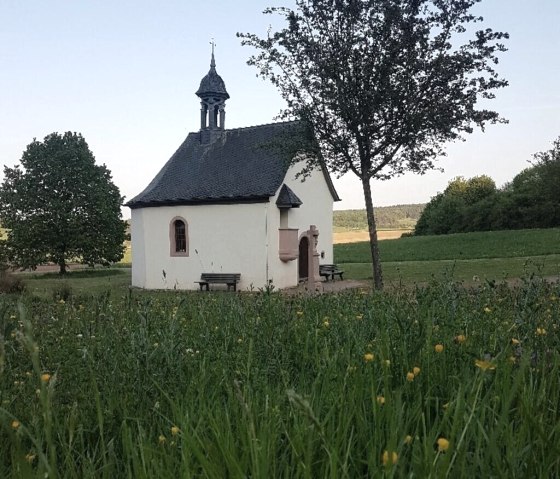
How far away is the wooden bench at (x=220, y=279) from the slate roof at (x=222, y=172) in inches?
132

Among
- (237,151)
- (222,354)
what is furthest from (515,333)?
(237,151)

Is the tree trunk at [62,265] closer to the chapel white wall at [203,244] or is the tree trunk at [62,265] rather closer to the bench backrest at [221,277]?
the chapel white wall at [203,244]

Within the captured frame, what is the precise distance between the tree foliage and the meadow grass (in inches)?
2223

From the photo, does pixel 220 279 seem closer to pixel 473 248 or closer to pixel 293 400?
pixel 293 400

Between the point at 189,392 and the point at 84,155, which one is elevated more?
the point at 84,155

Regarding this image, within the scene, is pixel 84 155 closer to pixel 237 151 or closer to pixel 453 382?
pixel 237 151

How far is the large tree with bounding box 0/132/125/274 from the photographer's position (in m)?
34.2

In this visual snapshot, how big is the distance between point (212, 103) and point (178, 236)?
296 inches

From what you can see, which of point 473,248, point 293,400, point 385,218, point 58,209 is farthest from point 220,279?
point 385,218

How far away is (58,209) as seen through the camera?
34.7 m

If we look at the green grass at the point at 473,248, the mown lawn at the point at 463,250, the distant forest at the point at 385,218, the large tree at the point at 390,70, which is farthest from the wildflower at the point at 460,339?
the distant forest at the point at 385,218

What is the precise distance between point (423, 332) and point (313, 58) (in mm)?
16971

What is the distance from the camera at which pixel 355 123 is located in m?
18.6

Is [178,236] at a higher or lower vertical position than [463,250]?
higher
